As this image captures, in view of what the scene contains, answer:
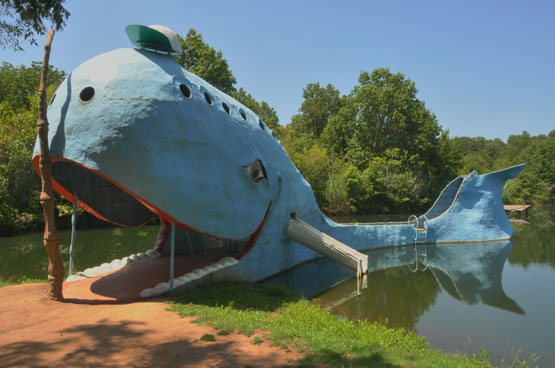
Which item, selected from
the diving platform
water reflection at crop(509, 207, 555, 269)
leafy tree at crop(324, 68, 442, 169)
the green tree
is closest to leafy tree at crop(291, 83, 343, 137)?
leafy tree at crop(324, 68, 442, 169)

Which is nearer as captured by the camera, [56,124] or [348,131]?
[56,124]

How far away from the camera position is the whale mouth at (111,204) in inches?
370

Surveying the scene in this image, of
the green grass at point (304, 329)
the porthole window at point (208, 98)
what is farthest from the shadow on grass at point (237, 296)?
the porthole window at point (208, 98)

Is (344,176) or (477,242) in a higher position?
(344,176)

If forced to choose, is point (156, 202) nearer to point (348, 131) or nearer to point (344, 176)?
point (344, 176)

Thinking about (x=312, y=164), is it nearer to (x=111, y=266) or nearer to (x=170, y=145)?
(x=111, y=266)

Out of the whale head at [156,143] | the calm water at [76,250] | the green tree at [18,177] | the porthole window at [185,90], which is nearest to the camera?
the whale head at [156,143]

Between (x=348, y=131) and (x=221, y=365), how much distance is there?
40.7 metres

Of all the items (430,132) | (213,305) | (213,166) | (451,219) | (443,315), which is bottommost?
(443,315)

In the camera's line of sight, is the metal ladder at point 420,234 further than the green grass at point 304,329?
Yes

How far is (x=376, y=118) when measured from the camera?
1660 inches

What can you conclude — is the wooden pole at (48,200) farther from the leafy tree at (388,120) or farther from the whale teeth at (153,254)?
the leafy tree at (388,120)

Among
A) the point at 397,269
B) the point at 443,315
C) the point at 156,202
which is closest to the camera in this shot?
the point at 156,202

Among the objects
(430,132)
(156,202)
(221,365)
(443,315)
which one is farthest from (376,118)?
(221,365)
